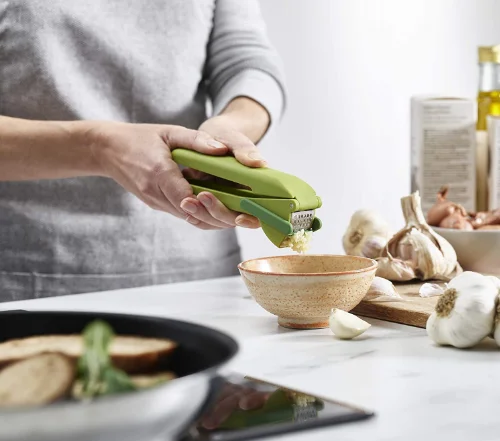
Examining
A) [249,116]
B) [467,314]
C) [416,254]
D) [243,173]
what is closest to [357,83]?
[249,116]

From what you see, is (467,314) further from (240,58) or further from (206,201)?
(240,58)

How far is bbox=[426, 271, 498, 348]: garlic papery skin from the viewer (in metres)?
0.95

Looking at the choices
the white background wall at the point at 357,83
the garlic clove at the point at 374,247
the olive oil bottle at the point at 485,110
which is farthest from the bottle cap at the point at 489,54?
the white background wall at the point at 357,83

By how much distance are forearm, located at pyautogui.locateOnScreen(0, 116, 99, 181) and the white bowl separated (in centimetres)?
60

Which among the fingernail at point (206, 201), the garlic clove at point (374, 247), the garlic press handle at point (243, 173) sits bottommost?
the garlic clove at point (374, 247)

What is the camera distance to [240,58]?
173 centimetres

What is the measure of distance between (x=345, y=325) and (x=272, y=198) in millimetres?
168

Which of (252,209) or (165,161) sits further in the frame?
(165,161)

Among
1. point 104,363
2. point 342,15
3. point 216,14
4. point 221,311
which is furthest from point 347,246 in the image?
point 342,15

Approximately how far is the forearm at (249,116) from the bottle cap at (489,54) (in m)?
0.42

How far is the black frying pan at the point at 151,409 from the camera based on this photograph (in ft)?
1.64

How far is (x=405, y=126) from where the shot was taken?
310cm

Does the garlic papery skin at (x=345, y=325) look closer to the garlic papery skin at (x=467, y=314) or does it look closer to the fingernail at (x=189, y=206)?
the garlic papery skin at (x=467, y=314)

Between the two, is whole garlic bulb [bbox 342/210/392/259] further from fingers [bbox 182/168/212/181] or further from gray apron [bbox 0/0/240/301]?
gray apron [bbox 0/0/240/301]
